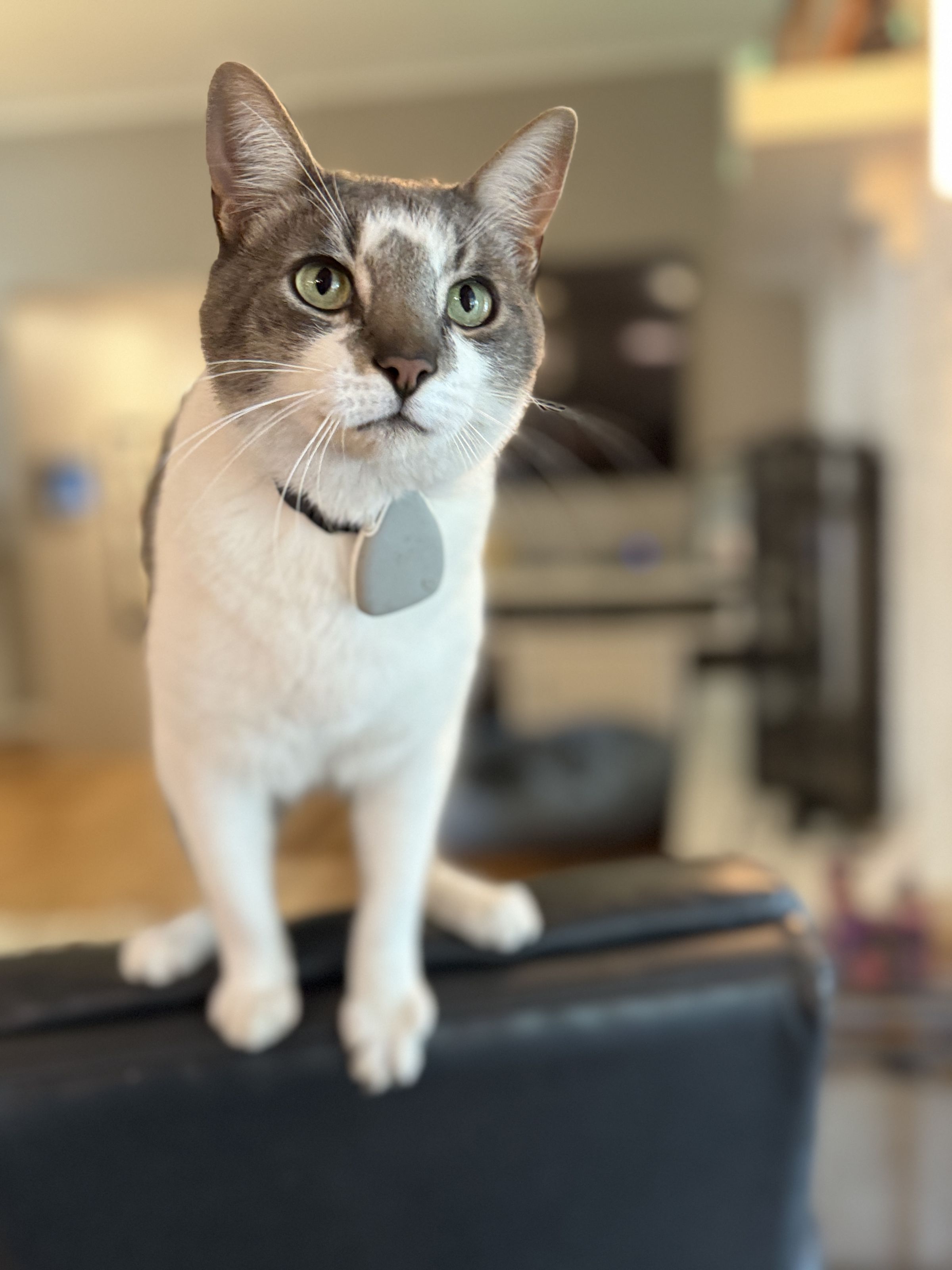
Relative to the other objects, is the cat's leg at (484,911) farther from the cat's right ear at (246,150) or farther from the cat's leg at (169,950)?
the cat's right ear at (246,150)

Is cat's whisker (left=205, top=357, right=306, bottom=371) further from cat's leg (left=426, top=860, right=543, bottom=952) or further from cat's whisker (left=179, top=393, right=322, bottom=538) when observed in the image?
cat's leg (left=426, top=860, right=543, bottom=952)

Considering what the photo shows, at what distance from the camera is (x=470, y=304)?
1.02 feet

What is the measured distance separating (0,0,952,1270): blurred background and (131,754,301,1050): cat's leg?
0.12 feet

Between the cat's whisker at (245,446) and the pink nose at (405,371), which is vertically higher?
the pink nose at (405,371)

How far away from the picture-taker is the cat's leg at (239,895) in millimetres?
422

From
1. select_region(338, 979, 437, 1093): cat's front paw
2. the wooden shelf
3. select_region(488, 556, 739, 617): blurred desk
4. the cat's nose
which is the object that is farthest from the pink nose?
select_region(488, 556, 739, 617): blurred desk

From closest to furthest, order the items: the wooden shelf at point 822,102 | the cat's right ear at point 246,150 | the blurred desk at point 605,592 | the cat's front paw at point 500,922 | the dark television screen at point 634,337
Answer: the cat's right ear at point 246,150
the cat's front paw at point 500,922
the wooden shelf at point 822,102
the blurred desk at point 605,592
the dark television screen at point 634,337

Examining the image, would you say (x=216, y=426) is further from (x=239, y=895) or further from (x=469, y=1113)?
(x=469, y=1113)

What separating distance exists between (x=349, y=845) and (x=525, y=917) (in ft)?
0.31

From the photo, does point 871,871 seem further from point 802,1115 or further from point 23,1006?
point 23,1006

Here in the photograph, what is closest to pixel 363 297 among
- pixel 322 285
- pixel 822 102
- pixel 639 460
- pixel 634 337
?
pixel 322 285

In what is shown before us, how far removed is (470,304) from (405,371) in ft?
0.11

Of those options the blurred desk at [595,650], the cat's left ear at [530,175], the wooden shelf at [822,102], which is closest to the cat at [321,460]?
the cat's left ear at [530,175]

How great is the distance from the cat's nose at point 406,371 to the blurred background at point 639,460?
0.19ft
